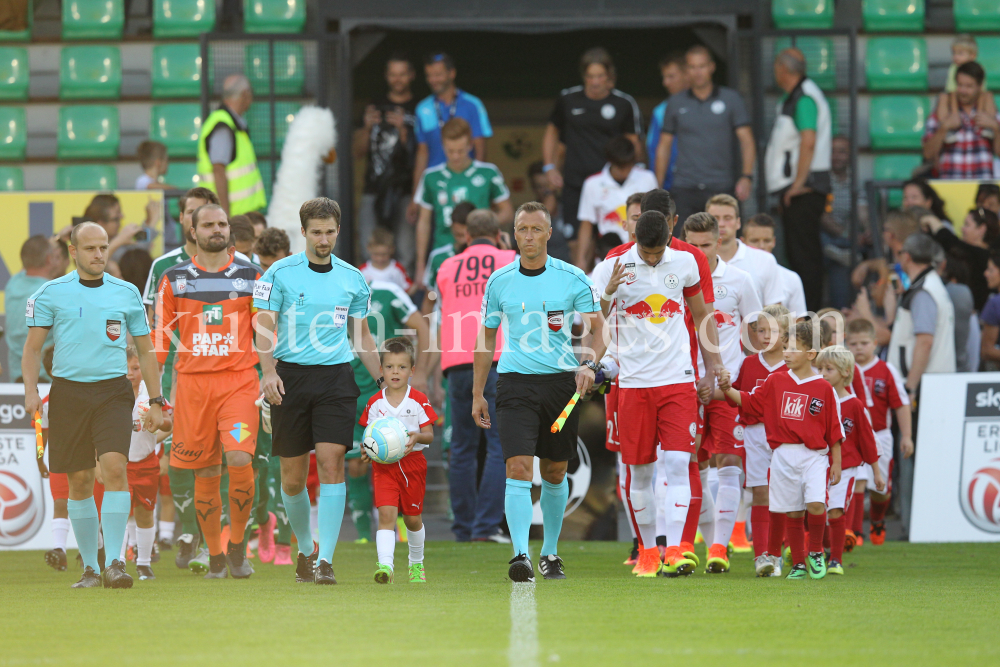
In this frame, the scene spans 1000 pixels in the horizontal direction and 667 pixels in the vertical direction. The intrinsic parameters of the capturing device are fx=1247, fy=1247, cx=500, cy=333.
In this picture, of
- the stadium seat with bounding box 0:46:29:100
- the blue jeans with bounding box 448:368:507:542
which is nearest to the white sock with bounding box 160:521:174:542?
the blue jeans with bounding box 448:368:507:542

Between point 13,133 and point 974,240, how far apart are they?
1122cm

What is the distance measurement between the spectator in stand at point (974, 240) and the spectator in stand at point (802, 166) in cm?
117

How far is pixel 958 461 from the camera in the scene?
385 inches

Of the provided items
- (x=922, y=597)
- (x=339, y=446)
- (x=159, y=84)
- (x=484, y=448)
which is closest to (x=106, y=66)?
(x=159, y=84)

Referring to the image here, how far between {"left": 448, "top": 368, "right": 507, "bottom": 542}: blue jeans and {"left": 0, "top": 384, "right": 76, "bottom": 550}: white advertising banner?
304cm

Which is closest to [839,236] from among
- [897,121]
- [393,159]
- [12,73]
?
[897,121]

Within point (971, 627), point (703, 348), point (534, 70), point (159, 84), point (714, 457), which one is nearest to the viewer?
point (971, 627)

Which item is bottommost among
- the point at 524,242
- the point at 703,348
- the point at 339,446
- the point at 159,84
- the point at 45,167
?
the point at 339,446

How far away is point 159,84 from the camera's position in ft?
49.5

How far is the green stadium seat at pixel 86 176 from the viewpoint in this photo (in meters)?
15.2

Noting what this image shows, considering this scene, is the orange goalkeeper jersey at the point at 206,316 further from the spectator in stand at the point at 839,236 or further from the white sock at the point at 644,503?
the spectator in stand at the point at 839,236

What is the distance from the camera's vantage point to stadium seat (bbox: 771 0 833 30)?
14.2 meters

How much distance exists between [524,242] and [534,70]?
12.0 m

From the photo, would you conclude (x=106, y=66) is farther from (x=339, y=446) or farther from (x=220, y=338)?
(x=339, y=446)
